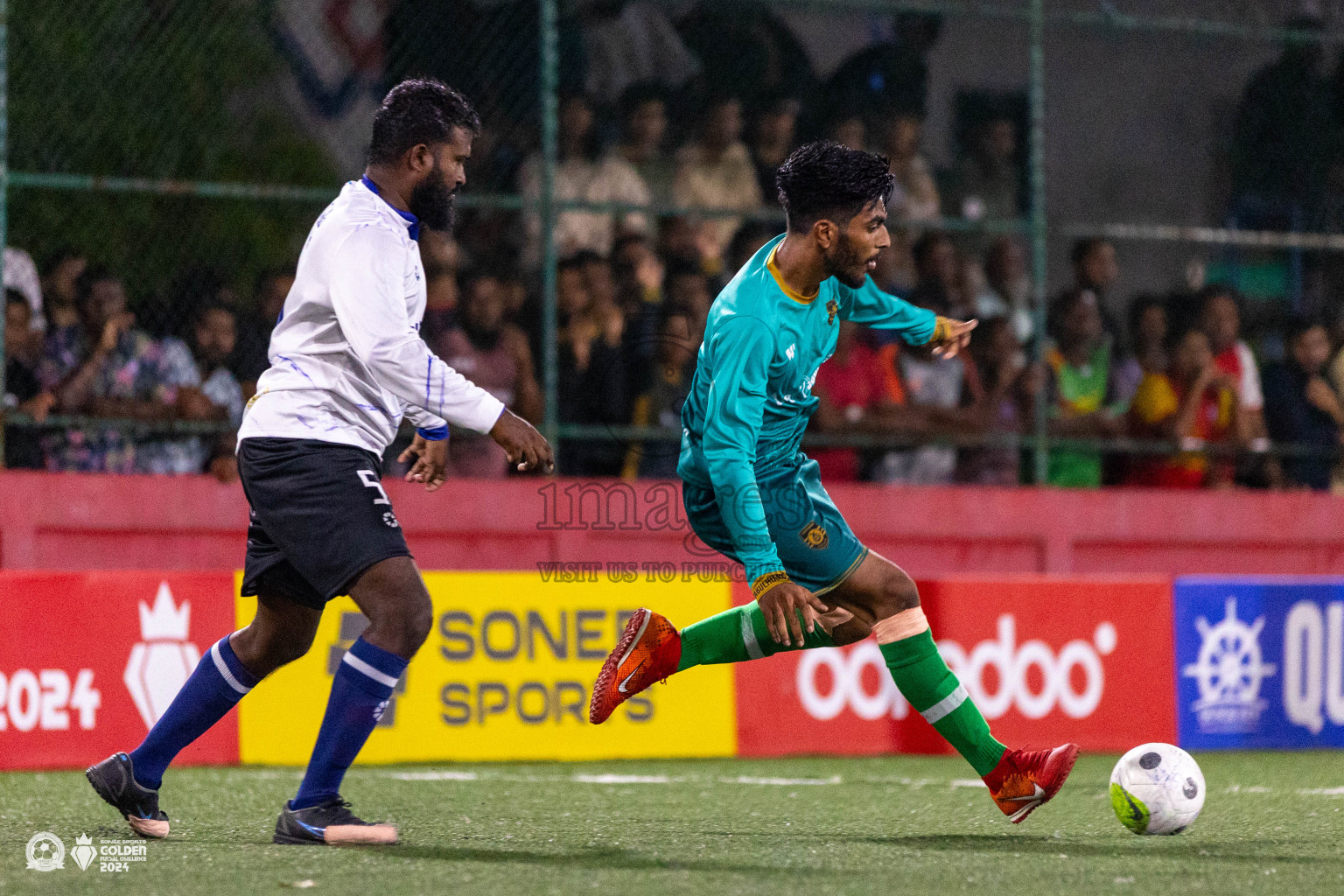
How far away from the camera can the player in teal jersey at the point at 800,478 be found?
532 cm

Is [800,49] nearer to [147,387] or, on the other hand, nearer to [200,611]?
[147,387]

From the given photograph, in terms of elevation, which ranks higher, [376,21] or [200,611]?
[376,21]

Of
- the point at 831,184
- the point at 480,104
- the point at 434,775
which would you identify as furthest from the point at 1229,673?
the point at 480,104

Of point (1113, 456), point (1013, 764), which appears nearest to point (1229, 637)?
point (1113, 456)

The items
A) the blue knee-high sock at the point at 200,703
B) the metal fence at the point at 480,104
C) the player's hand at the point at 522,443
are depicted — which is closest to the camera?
the player's hand at the point at 522,443

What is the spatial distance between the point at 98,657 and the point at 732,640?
134 inches

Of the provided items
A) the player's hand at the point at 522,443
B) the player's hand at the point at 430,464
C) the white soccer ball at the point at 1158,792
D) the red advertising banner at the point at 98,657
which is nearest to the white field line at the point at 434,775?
the red advertising banner at the point at 98,657

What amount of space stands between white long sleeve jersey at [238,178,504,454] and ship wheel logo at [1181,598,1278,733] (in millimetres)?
5440

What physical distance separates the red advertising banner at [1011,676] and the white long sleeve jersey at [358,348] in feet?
13.1

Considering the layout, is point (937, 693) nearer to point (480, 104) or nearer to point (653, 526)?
point (653, 526)

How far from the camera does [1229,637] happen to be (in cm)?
955

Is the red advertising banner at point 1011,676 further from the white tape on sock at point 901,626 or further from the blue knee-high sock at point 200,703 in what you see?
the blue knee-high sock at point 200,703

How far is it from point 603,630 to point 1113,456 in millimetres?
4327

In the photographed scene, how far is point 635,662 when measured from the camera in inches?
235
